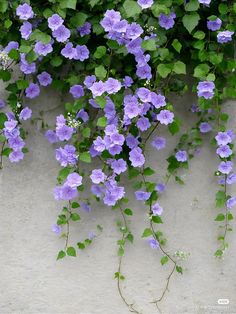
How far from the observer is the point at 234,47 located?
8.00ft

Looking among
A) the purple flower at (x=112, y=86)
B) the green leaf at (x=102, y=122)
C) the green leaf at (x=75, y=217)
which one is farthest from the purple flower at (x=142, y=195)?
the purple flower at (x=112, y=86)

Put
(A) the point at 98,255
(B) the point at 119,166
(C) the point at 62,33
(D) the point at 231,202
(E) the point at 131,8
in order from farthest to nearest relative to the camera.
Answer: (A) the point at 98,255
(D) the point at 231,202
(B) the point at 119,166
(C) the point at 62,33
(E) the point at 131,8

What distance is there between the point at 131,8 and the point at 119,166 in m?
0.71

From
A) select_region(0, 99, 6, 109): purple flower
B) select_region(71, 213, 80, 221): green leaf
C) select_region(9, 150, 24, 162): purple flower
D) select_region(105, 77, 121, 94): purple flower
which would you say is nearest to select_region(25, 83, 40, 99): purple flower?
select_region(0, 99, 6, 109): purple flower

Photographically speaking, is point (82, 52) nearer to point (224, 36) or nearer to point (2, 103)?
point (2, 103)

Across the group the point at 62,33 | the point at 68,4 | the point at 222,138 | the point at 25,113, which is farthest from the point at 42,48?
the point at 222,138

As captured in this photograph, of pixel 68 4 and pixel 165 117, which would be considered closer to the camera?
pixel 68 4

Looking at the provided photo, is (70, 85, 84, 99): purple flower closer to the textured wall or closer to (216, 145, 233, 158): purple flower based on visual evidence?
the textured wall

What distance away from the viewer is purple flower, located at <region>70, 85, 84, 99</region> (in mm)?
2365

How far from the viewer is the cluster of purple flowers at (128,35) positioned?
2.19 m

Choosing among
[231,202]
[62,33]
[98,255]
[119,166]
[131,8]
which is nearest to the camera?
[131,8]

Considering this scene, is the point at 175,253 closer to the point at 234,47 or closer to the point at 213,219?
the point at 213,219

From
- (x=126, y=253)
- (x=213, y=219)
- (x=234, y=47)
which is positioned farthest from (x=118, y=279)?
(x=234, y=47)

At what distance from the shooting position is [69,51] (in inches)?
90.4
